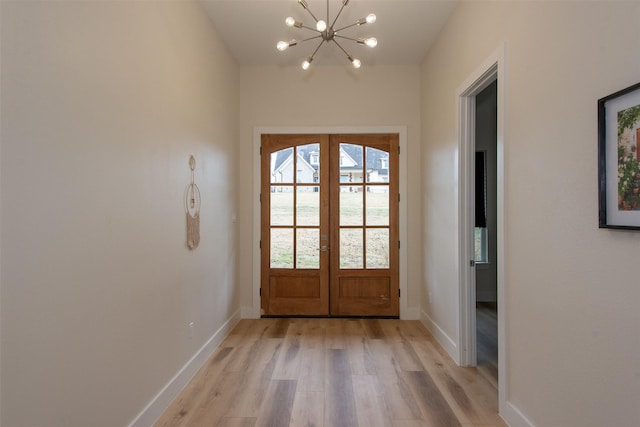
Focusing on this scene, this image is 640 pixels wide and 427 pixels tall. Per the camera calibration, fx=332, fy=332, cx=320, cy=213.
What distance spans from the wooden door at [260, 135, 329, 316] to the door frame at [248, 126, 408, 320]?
7cm

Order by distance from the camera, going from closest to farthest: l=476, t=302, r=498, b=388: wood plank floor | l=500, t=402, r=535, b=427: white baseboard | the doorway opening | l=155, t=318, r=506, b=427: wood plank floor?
l=500, t=402, r=535, b=427: white baseboard < l=155, t=318, r=506, b=427: wood plank floor < l=476, t=302, r=498, b=388: wood plank floor < the doorway opening

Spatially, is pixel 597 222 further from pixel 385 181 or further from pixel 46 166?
pixel 385 181

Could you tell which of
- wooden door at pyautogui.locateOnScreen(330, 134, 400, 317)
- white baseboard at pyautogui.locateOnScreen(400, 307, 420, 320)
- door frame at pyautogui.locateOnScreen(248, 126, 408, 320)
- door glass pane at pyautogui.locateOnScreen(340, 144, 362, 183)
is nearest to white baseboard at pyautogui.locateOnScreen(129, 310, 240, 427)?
door frame at pyautogui.locateOnScreen(248, 126, 408, 320)

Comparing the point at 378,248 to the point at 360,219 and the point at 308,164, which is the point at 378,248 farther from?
the point at 308,164

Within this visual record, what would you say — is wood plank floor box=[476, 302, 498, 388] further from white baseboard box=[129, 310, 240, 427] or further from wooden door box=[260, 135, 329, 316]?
white baseboard box=[129, 310, 240, 427]

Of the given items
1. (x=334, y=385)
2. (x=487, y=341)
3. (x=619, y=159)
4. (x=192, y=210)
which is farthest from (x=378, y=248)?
(x=619, y=159)

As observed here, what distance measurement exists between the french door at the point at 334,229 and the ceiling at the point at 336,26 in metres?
0.93

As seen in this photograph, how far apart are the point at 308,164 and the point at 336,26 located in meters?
1.59

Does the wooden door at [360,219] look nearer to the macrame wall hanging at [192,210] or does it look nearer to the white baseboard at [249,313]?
the white baseboard at [249,313]

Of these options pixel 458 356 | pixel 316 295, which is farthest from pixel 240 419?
pixel 316 295

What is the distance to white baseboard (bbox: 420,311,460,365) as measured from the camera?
2955mm

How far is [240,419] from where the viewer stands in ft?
6.86

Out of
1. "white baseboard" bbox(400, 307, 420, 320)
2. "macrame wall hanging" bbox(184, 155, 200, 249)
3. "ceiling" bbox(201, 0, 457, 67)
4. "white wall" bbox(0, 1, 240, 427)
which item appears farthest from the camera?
"white baseboard" bbox(400, 307, 420, 320)

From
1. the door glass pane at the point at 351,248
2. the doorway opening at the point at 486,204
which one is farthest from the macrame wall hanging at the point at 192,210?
the doorway opening at the point at 486,204
